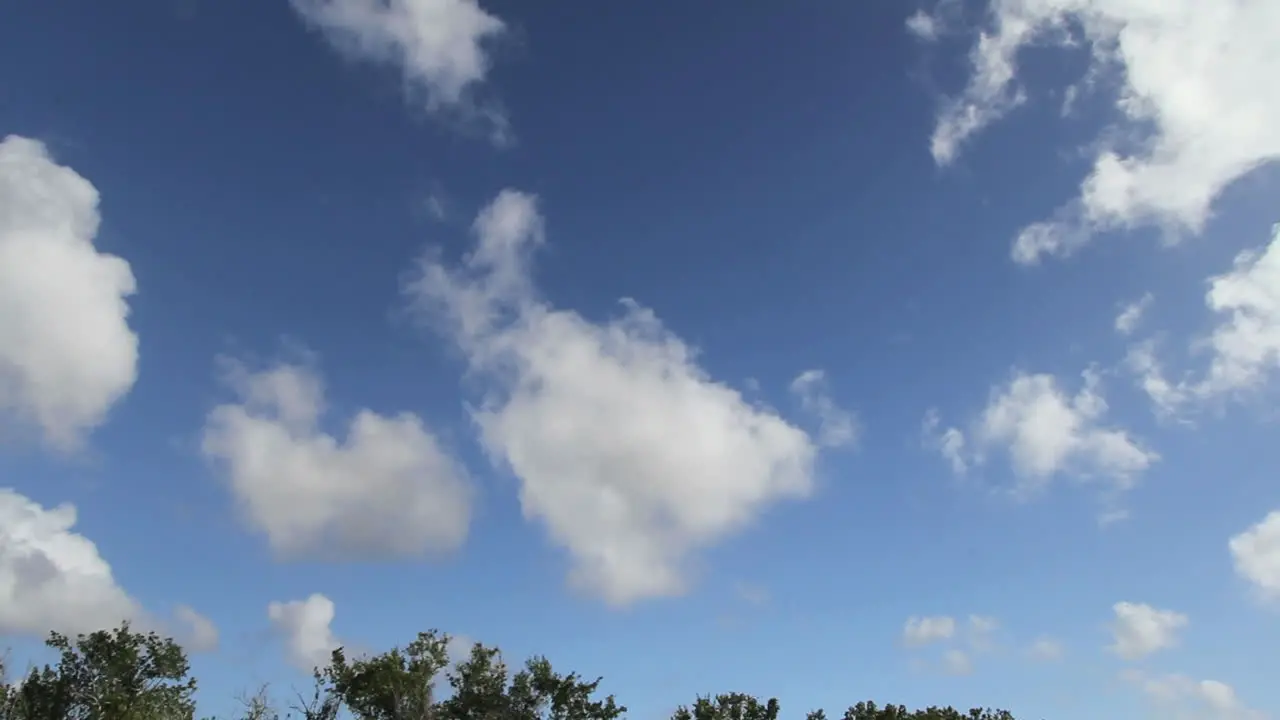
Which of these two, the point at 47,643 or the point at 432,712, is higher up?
the point at 47,643

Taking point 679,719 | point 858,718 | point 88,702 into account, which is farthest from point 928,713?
point 88,702

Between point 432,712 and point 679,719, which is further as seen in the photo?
point 679,719

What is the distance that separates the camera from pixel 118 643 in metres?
75.0

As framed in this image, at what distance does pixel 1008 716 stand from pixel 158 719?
76.4m

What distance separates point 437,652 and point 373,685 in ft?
18.1

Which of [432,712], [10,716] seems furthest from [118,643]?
[432,712]

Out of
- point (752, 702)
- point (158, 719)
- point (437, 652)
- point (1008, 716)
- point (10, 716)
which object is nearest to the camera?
point (158, 719)

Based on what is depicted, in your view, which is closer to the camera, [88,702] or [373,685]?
[373,685]

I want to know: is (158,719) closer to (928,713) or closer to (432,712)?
(432,712)

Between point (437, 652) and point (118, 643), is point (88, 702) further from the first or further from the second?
point (437, 652)

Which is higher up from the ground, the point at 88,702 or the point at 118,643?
the point at 118,643

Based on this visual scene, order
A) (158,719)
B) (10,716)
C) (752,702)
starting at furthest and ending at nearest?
(752,702) → (10,716) → (158,719)

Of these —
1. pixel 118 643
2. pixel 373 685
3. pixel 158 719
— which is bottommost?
pixel 158 719

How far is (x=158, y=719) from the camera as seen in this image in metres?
50.4
